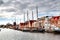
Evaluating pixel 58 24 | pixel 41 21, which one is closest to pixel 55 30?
pixel 58 24

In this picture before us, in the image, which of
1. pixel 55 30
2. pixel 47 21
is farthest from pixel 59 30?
pixel 47 21

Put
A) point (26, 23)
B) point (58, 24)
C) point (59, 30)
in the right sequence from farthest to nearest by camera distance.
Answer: point (26, 23) < point (58, 24) < point (59, 30)

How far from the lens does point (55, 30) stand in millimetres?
64250

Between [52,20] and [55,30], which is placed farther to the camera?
[52,20]

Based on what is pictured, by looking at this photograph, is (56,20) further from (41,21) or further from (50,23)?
(41,21)

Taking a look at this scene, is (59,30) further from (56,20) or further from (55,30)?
(56,20)

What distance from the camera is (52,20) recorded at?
83438mm

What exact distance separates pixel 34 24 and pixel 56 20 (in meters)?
21.3

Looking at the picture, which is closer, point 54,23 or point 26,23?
point 54,23

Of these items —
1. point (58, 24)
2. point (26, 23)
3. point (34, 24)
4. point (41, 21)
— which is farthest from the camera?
point (26, 23)

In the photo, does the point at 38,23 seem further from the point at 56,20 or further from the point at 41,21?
the point at 56,20

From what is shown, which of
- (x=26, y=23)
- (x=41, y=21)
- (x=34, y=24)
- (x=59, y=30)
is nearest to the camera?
(x=59, y=30)

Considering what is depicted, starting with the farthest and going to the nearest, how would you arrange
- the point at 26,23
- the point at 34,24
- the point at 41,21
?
1. the point at 26,23
2. the point at 34,24
3. the point at 41,21

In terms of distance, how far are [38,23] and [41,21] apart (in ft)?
6.12
